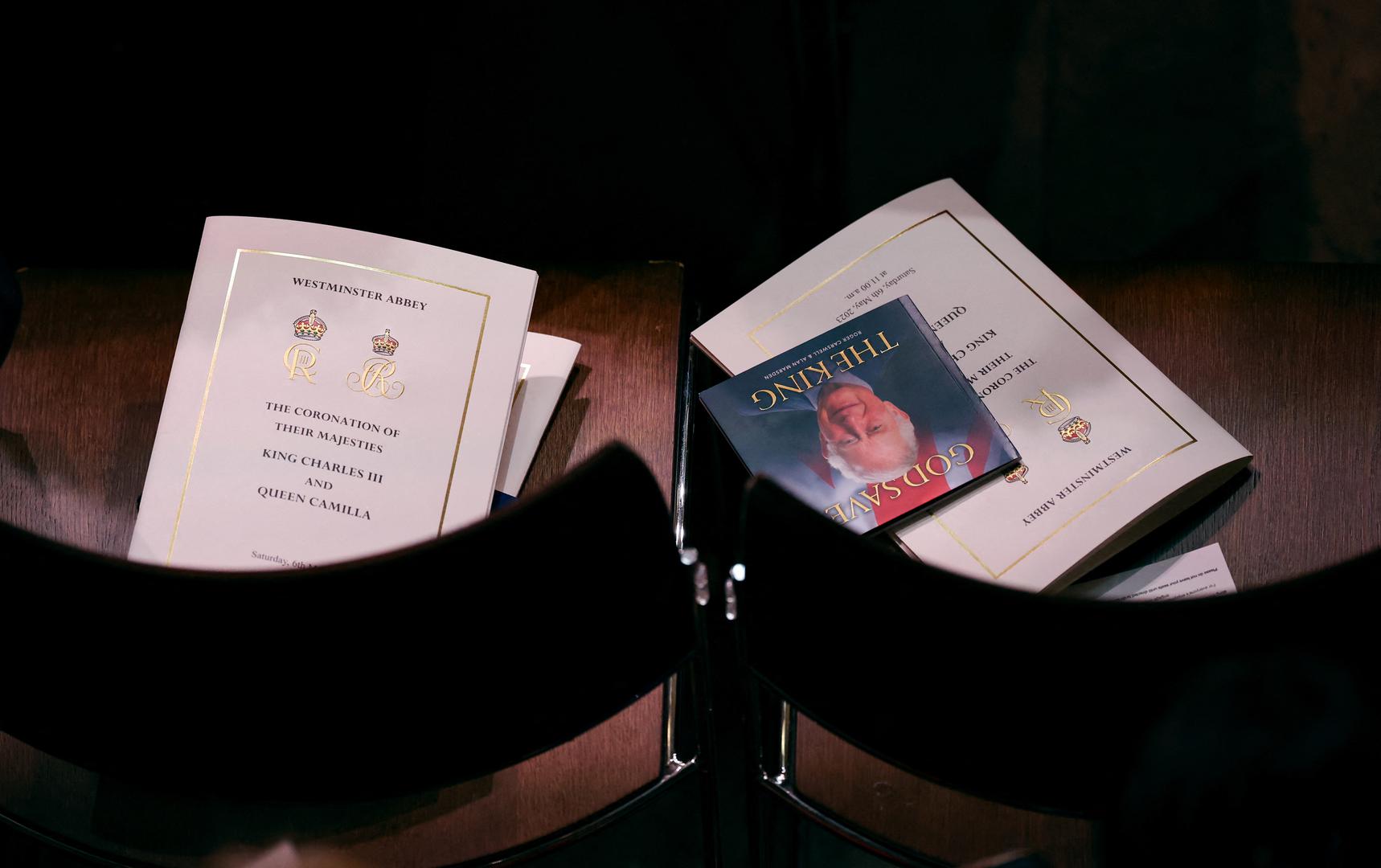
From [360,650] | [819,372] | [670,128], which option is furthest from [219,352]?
[670,128]

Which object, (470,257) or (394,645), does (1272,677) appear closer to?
(394,645)

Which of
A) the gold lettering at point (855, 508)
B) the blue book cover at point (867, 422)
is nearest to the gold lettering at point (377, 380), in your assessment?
the blue book cover at point (867, 422)

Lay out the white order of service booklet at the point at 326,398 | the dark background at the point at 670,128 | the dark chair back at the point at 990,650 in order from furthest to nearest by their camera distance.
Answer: the dark background at the point at 670,128
the white order of service booklet at the point at 326,398
the dark chair back at the point at 990,650

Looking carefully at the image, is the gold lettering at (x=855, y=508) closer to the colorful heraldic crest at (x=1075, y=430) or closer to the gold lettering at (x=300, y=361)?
the colorful heraldic crest at (x=1075, y=430)

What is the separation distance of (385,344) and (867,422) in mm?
384

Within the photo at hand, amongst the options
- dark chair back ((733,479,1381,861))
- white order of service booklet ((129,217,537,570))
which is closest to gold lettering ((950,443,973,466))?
dark chair back ((733,479,1381,861))

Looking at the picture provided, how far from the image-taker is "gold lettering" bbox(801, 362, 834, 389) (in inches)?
32.3

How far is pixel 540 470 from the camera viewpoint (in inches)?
32.4

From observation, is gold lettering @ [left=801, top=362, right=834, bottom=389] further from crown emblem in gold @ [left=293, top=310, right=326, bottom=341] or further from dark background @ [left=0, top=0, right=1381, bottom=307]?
dark background @ [left=0, top=0, right=1381, bottom=307]

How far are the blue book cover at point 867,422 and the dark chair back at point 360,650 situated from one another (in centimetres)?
18

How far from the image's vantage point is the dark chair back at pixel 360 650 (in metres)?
0.48

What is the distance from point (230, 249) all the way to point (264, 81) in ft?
3.49

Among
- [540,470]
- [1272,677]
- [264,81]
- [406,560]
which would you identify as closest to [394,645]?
[406,560]

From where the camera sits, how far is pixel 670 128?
Answer: 1604 mm
